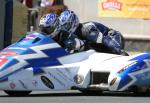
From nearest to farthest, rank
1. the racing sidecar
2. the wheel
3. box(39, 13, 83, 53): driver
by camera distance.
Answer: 1. the racing sidecar
2. the wheel
3. box(39, 13, 83, 53): driver

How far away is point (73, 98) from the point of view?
1334 cm

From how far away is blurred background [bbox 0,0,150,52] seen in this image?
22.7 meters

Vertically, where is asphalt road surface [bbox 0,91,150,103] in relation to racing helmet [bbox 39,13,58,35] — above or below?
below

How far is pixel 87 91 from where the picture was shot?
1457 centimetres

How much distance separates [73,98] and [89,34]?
2.00m

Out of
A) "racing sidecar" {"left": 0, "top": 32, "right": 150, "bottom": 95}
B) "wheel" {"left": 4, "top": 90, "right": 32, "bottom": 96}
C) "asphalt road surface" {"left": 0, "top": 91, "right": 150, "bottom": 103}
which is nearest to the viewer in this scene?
"asphalt road surface" {"left": 0, "top": 91, "right": 150, "bottom": 103}

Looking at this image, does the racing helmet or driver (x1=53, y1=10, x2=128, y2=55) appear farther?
driver (x1=53, y1=10, x2=128, y2=55)

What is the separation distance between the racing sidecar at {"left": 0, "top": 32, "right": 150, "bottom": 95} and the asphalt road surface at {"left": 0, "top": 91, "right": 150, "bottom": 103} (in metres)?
0.16

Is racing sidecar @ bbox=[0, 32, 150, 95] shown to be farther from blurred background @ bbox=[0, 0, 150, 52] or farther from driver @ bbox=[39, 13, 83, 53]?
blurred background @ bbox=[0, 0, 150, 52]

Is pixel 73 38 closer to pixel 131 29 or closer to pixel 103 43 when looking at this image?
pixel 103 43

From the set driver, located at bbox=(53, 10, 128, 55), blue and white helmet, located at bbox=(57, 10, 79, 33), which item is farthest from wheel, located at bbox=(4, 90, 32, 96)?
blue and white helmet, located at bbox=(57, 10, 79, 33)

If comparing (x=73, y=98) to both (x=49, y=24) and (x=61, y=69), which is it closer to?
(x=61, y=69)

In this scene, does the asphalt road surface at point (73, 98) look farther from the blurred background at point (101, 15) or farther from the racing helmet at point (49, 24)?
the blurred background at point (101, 15)

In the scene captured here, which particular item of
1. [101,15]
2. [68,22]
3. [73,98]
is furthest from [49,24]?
[101,15]
